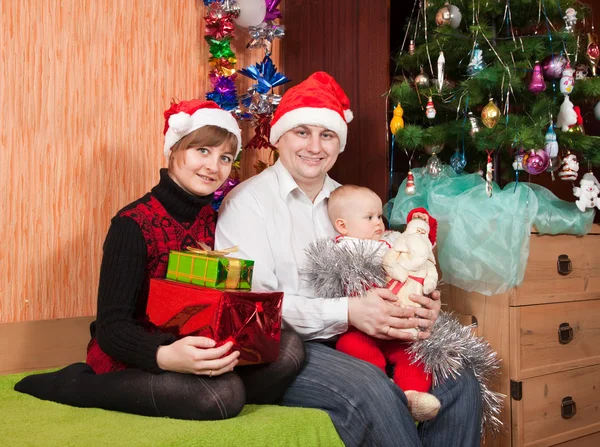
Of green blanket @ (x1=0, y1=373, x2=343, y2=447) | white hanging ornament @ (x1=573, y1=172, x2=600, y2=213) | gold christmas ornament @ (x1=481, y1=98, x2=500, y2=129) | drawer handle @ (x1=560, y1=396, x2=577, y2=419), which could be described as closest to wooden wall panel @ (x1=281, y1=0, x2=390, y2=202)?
gold christmas ornament @ (x1=481, y1=98, x2=500, y2=129)

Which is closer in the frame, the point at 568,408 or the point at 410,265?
the point at 410,265

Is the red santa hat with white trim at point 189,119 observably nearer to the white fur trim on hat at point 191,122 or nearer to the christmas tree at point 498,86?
the white fur trim on hat at point 191,122

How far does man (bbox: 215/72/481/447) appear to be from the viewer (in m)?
1.34

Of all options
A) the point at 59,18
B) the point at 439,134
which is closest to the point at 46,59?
the point at 59,18

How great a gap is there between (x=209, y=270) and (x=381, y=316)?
0.44 meters

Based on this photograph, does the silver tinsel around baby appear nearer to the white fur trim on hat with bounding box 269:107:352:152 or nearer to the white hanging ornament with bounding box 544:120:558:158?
the white fur trim on hat with bounding box 269:107:352:152

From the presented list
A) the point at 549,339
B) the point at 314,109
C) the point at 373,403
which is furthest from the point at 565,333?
the point at 314,109

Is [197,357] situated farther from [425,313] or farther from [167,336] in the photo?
[425,313]

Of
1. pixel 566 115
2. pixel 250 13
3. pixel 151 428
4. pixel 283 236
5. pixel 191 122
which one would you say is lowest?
pixel 151 428

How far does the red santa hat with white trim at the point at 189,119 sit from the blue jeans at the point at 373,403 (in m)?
0.60

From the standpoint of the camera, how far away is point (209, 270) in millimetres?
1271

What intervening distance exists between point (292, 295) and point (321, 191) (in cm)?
37

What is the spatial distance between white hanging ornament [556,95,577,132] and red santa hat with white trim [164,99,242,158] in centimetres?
108

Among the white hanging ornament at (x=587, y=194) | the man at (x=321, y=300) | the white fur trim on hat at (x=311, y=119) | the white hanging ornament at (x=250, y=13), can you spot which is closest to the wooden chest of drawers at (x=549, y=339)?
the white hanging ornament at (x=587, y=194)
